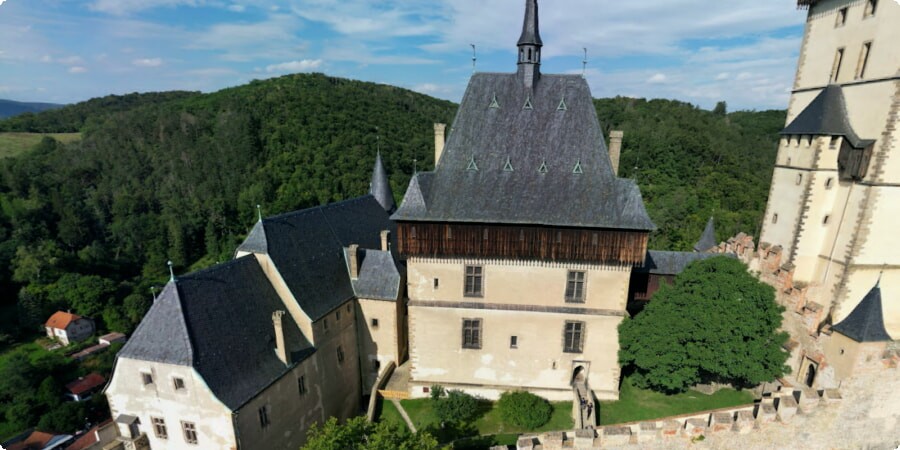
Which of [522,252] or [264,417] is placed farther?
[522,252]

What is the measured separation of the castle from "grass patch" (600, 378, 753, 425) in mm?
1154

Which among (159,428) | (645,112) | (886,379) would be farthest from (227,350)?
(645,112)

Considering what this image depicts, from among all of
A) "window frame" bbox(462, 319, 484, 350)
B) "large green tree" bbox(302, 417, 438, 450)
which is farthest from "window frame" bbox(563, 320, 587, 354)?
"large green tree" bbox(302, 417, 438, 450)

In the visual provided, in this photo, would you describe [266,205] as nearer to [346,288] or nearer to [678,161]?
[346,288]

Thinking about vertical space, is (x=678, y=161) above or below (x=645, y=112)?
below

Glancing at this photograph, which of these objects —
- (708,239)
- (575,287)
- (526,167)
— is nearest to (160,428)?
(575,287)

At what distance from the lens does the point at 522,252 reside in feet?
69.1

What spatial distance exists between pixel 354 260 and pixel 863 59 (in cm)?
2971

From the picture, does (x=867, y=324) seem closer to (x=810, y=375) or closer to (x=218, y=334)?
(x=810, y=375)

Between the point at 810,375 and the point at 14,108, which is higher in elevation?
the point at 14,108

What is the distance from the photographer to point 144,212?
92875mm

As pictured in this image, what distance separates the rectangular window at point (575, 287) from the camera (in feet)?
69.9

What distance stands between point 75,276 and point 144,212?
1279 inches

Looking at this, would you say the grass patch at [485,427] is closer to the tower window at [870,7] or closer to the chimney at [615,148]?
the chimney at [615,148]
